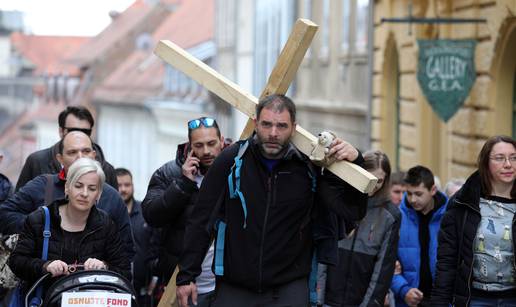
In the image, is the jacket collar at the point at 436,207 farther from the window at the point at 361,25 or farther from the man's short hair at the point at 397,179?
the window at the point at 361,25

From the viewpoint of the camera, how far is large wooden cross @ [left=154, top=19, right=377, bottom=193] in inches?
273

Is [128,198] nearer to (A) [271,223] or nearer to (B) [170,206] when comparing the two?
(B) [170,206]

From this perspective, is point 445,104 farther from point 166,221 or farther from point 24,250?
point 24,250

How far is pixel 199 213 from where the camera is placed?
7.54 metres

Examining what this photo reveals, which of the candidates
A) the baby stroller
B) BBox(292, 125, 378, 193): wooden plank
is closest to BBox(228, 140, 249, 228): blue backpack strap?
BBox(292, 125, 378, 193): wooden plank

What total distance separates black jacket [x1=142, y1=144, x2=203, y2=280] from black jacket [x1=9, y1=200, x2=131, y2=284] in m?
0.84

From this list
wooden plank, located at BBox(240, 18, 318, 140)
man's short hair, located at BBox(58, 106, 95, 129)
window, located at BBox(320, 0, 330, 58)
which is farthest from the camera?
window, located at BBox(320, 0, 330, 58)

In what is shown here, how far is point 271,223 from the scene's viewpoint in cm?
721

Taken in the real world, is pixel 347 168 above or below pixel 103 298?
above

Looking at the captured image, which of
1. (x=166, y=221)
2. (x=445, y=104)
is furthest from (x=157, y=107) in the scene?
(x=166, y=221)

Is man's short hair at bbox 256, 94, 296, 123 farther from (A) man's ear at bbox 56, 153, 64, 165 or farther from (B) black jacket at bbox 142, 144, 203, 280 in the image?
(A) man's ear at bbox 56, 153, 64, 165

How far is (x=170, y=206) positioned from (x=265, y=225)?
1.55m

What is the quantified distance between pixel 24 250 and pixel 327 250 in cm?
158

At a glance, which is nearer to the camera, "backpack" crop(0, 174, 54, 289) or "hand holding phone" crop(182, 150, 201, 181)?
"backpack" crop(0, 174, 54, 289)
